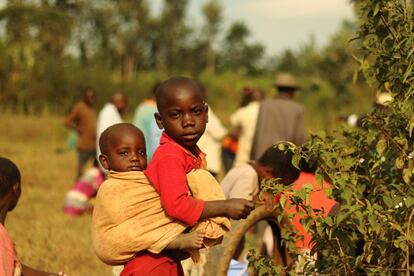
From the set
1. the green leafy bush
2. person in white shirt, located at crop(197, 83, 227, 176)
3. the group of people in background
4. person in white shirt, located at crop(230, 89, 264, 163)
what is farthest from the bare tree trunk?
the group of people in background

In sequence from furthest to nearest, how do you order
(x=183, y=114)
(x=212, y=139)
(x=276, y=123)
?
(x=212, y=139), (x=276, y=123), (x=183, y=114)

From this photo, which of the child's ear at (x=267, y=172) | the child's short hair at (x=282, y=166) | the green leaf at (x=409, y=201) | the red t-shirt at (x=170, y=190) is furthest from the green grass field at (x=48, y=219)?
the green leaf at (x=409, y=201)

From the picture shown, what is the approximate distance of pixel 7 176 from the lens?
3.93 metres

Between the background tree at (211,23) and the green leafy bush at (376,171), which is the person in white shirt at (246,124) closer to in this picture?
the green leafy bush at (376,171)

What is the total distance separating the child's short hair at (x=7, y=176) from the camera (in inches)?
Result: 154

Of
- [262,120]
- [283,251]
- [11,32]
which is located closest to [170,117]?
[283,251]

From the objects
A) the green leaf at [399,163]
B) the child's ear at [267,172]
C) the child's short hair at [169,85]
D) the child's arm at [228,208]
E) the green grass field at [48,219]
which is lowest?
the green grass field at [48,219]

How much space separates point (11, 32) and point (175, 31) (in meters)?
35.7

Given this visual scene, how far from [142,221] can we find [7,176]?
1.17m

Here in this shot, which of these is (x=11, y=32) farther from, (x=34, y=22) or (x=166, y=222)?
(x=166, y=222)

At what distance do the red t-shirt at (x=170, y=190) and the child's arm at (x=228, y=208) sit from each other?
3 cm

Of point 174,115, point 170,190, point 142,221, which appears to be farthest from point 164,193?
point 174,115

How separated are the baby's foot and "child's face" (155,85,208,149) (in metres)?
0.37

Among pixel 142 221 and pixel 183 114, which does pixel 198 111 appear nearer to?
pixel 183 114
